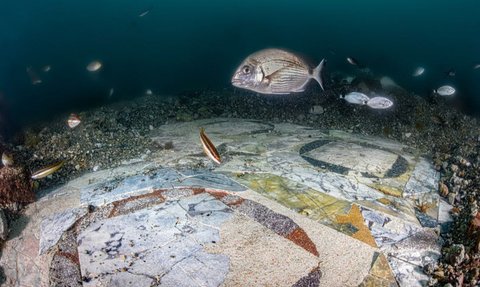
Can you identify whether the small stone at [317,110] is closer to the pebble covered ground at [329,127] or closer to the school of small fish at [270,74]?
the pebble covered ground at [329,127]

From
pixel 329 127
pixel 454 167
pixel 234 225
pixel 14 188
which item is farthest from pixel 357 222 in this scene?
pixel 329 127

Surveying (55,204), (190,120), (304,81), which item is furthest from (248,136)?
(55,204)

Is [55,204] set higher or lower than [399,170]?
lower

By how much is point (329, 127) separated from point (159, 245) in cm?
788

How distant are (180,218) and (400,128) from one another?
8.93m

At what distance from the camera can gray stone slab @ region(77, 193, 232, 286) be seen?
3.60m

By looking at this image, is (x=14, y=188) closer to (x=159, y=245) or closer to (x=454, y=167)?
(x=159, y=245)

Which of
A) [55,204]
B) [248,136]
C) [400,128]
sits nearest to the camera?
[55,204]

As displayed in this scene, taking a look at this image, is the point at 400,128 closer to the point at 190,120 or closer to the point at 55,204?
the point at 190,120

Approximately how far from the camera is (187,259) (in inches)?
151

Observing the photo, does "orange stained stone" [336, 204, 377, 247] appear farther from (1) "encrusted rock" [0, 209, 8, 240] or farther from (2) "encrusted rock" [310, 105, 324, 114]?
(2) "encrusted rock" [310, 105, 324, 114]

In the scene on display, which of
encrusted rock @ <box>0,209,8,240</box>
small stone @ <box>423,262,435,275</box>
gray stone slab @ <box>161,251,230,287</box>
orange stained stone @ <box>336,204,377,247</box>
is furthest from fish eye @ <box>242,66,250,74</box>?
encrusted rock @ <box>0,209,8,240</box>

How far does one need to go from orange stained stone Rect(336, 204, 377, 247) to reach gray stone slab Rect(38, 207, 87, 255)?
3808 mm

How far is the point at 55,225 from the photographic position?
14.8 feet
